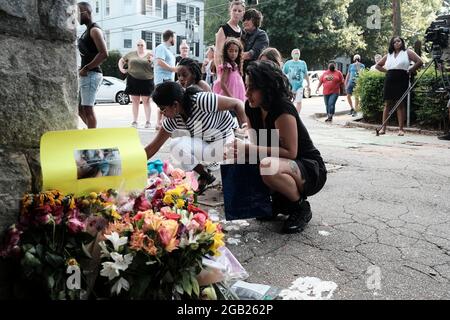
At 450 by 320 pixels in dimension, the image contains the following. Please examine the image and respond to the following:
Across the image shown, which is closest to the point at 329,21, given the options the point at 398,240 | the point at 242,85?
the point at 242,85

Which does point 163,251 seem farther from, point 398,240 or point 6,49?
point 398,240

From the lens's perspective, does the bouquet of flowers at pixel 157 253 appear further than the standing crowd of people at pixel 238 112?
No

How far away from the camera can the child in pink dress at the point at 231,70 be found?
4.96 meters

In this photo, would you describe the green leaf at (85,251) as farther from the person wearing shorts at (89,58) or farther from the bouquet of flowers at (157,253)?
the person wearing shorts at (89,58)

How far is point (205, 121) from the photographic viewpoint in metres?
3.78

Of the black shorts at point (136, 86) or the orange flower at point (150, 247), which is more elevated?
the black shorts at point (136, 86)

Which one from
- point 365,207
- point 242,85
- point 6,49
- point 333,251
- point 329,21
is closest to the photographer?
point 6,49

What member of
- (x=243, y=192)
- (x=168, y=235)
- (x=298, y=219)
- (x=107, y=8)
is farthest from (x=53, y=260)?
(x=107, y=8)

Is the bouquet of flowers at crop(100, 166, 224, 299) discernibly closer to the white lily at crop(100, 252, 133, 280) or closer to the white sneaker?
the white lily at crop(100, 252, 133, 280)

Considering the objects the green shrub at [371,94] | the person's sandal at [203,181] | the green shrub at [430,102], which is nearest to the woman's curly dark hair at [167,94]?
the person's sandal at [203,181]

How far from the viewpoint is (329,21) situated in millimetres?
29547

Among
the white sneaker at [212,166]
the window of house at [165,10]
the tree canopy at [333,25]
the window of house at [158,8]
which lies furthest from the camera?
the window of house at [165,10]

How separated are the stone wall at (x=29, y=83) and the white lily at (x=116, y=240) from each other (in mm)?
382

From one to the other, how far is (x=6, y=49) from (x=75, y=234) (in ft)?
2.39
